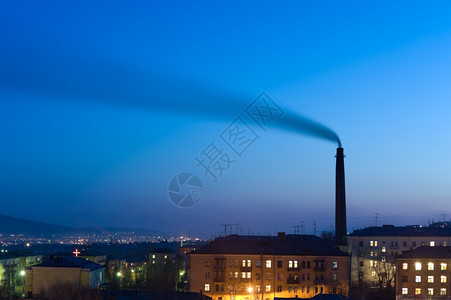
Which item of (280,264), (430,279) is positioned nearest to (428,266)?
(430,279)

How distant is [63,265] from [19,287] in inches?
780

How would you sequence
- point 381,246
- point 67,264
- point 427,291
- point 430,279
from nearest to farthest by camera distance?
point 427,291, point 430,279, point 67,264, point 381,246

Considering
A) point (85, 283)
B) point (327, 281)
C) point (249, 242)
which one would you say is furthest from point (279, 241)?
point (85, 283)

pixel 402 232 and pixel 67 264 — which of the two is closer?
pixel 67 264

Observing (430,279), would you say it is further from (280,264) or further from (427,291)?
(280,264)

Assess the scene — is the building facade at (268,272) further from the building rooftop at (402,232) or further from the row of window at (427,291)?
the building rooftop at (402,232)

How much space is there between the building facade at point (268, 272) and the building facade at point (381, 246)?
13463mm

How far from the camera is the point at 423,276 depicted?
180ft

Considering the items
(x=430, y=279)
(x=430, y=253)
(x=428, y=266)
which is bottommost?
(x=430, y=279)

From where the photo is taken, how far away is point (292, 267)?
5650 centimetres

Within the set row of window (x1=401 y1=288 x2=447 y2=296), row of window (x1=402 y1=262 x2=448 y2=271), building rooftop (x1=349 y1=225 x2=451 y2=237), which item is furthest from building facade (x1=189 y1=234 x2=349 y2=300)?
building rooftop (x1=349 y1=225 x2=451 y2=237)

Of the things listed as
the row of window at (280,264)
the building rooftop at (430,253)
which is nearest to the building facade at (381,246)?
the building rooftop at (430,253)

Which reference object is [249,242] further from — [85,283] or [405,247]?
[405,247]

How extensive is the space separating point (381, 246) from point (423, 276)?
55.0 ft
